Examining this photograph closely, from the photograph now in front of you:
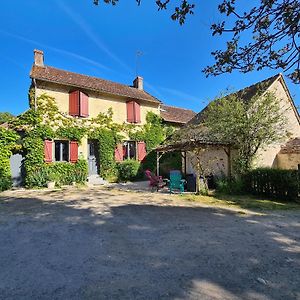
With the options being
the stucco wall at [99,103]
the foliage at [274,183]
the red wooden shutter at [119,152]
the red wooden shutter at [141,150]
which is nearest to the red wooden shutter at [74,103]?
the stucco wall at [99,103]

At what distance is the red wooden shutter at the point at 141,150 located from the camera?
1802 cm

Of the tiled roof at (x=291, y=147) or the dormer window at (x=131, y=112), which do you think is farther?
the dormer window at (x=131, y=112)

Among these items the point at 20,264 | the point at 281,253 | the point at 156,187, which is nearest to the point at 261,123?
the point at 156,187

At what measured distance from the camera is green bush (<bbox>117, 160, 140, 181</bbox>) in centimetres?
1661

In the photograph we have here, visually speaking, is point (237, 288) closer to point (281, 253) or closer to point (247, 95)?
point (281, 253)

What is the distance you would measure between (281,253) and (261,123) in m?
8.18

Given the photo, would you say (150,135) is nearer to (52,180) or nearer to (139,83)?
(139,83)

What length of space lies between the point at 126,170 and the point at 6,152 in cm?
712

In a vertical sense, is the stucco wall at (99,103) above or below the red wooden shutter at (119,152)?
above

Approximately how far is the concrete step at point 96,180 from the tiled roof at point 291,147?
1107 cm

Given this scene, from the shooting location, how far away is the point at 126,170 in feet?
54.5

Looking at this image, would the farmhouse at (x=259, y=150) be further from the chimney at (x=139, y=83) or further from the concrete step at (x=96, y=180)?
the chimney at (x=139, y=83)

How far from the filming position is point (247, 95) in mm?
15180

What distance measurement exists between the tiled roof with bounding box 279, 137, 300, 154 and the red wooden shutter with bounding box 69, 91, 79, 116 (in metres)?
12.7
